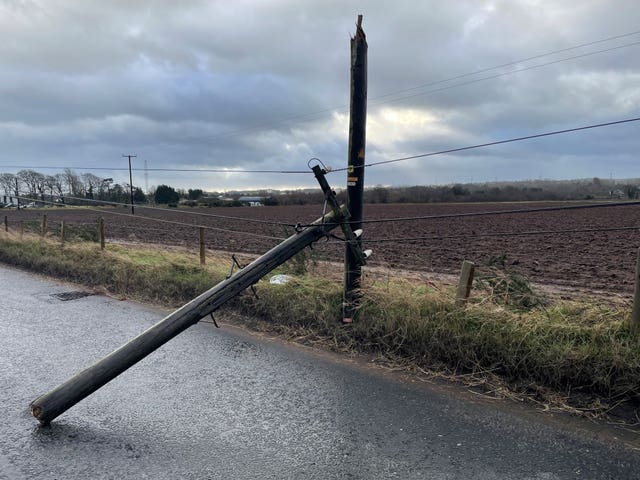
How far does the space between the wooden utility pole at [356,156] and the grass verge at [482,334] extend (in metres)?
0.21

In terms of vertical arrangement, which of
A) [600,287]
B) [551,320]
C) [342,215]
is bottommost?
[600,287]

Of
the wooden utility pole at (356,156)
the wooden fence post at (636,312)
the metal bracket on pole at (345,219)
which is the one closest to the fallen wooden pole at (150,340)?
the metal bracket on pole at (345,219)

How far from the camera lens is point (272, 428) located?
3.47 m

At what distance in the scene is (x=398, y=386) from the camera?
425cm

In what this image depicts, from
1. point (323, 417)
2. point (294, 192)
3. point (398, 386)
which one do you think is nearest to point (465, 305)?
point (398, 386)

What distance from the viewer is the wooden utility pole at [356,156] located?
5742mm

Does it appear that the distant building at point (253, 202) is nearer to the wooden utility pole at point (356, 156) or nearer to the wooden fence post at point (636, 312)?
the wooden utility pole at point (356, 156)

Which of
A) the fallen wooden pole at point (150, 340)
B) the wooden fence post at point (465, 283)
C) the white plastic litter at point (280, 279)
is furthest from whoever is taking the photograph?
the white plastic litter at point (280, 279)

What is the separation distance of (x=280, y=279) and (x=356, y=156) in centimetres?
275

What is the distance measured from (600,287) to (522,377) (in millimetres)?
7257

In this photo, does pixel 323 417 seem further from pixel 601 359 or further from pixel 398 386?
pixel 601 359

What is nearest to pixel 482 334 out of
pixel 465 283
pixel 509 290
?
pixel 465 283

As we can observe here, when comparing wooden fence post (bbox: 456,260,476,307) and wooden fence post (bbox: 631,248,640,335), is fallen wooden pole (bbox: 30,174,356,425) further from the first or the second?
wooden fence post (bbox: 631,248,640,335)

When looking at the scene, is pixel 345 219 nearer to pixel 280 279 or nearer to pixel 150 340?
pixel 280 279
